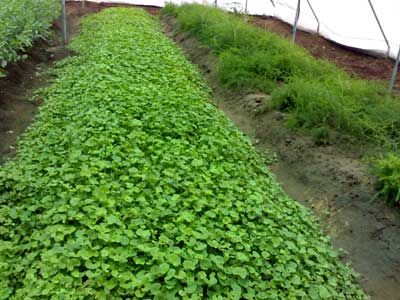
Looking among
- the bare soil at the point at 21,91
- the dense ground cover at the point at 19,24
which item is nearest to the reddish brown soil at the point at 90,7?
the dense ground cover at the point at 19,24

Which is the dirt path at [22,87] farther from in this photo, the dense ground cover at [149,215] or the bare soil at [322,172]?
the dense ground cover at [149,215]

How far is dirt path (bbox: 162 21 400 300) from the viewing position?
3.92 m

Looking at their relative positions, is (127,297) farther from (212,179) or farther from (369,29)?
(369,29)

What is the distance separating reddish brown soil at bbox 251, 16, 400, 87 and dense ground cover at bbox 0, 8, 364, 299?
4.47 m

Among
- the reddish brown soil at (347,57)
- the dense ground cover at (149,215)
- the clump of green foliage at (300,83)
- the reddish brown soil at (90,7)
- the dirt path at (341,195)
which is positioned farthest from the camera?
the reddish brown soil at (90,7)

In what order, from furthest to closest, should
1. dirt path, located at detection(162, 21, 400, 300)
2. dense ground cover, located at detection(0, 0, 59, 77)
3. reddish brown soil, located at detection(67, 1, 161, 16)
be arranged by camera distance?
reddish brown soil, located at detection(67, 1, 161, 16) < dense ground cover, located at detection(0, 0, 59, 77) < dirt path, located at detection(162, 21, 400, 300)

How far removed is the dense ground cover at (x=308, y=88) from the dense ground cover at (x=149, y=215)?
1065 millimetres

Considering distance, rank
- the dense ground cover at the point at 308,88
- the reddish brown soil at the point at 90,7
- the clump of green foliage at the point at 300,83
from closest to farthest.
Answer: the dense ground cover at the point at 308,88, the clump of green foliage at the point at 300,83, the reddish brown soil at the point at 90,7

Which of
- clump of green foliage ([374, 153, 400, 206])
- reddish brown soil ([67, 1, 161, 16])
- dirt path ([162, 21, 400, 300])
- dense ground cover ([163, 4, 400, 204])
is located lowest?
dirt path ([162, 21, 400, 300])

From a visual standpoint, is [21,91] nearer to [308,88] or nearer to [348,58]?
[308,88]

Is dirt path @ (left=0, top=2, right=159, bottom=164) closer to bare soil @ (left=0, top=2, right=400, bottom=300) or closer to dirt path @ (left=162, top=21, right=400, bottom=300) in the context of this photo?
bare soil @ (left=0, top=2, right=400, bottom=300)

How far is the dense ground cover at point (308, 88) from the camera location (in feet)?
18.4

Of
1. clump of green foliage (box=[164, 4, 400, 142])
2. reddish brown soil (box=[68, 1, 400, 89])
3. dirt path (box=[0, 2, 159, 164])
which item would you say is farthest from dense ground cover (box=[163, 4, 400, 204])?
dirt path (box=[0, 2, 159, 164])

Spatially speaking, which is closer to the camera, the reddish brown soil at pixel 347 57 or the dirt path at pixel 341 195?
the dirt path at pixel 341 195
